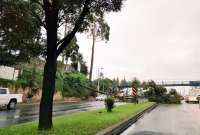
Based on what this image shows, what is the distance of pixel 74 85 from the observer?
7344cm

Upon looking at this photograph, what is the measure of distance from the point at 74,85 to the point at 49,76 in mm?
59476

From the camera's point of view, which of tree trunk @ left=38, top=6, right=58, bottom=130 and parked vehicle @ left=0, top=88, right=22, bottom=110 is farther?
parked vehicle @ left=0, top=88, right=22, bottom=110

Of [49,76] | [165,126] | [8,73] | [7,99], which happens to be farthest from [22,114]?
[8,73]

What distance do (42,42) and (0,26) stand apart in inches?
89.0

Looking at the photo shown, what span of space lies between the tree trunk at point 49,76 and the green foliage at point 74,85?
171 feet

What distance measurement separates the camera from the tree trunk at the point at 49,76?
1391cm

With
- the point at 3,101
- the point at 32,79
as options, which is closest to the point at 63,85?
the point at 32,79

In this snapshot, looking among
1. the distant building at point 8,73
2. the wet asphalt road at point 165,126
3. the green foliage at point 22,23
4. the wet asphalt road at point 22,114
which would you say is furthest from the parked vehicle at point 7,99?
the green foliage at point 22,23

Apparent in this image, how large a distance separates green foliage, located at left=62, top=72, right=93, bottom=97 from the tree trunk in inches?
2052

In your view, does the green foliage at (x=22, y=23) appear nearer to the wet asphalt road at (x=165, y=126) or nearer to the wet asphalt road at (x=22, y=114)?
the wet asphalt road at (x=22, y=114)

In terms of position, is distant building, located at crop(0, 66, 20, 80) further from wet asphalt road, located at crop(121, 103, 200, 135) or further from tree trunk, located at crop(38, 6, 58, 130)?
tree trunk, located at crop(38, 6, 58, 130)

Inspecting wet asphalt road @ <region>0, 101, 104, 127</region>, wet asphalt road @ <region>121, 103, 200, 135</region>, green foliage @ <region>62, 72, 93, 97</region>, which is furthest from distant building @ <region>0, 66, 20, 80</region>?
wet asphalt road @ <region>121, 103, 200, 135</region>

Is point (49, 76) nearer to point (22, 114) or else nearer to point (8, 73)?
point (22, 114)

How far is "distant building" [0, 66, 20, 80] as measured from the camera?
46.1 meters
